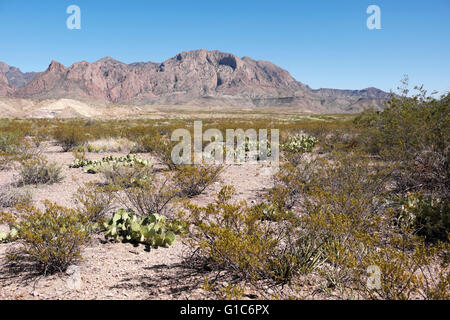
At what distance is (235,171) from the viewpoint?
9422mm

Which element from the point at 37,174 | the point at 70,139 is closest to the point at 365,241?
the point at 37,174

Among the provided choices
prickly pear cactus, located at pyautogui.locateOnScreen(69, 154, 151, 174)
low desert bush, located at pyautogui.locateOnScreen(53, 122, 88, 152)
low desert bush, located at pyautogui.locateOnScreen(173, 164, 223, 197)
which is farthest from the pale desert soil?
low desert bush, located at pyautogui.locateOnScreen(53, 122, 88, 152)

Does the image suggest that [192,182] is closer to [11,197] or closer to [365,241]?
[11,197]

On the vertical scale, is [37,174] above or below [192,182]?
above

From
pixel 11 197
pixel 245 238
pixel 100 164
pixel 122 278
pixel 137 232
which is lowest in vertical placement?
pixel 122 278

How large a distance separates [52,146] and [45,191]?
9.28 meters

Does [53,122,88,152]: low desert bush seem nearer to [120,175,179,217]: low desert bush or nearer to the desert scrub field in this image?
the desert scrub field

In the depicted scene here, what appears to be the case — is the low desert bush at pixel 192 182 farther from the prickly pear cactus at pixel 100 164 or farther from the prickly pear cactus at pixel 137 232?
the prickly pear cactus at pixel 137 232

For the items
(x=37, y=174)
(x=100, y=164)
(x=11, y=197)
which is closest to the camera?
(x=11, y=197)

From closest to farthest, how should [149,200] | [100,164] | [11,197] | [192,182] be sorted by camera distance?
[149,200], [11,197], [192,182], [100,164]

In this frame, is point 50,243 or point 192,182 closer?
point 50,243

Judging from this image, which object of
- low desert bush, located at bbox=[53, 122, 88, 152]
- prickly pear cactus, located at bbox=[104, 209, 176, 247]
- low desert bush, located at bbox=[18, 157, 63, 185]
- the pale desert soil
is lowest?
the pale desert soil
